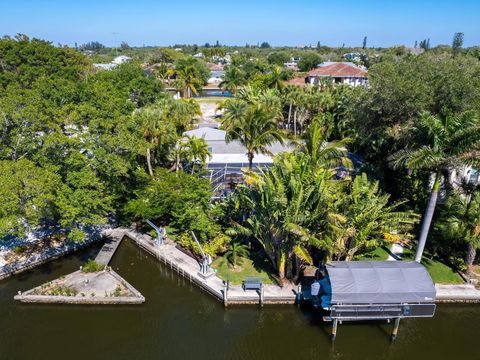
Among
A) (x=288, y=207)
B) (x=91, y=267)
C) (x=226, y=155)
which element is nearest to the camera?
(x=288, y=207)

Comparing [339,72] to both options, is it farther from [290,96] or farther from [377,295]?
[377,295]

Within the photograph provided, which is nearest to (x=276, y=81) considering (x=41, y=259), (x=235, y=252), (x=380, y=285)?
(x=235, y=252)

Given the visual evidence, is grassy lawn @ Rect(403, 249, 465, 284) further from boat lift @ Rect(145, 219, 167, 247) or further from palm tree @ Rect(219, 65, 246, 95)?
palm tree @ Rect(219, 65, 246, 95)

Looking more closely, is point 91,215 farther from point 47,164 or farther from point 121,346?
point 121,346

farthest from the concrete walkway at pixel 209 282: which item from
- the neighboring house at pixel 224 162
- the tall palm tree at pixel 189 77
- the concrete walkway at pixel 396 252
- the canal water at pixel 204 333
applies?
the tall palm tree at pixel 189 77

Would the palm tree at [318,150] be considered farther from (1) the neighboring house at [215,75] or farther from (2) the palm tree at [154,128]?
(1) the neighboring house at [215,75]

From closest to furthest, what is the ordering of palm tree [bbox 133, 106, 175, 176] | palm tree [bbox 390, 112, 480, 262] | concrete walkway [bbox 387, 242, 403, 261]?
palm tree [bbox 390, 112, 480, 262] → concrete walkway [bbox 387, 242, 403, 261] → palm tree [bbox 133, 106, 175, 176]

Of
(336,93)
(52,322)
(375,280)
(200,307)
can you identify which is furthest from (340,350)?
(336,93)

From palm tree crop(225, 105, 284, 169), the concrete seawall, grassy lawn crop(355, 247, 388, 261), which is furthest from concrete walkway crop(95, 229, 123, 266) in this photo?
grassy lawn crop(355, 247, 388, 261)
